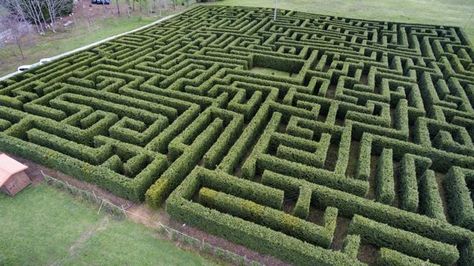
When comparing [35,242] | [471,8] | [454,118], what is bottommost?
[35,242]

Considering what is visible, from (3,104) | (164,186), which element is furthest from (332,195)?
(3,104)

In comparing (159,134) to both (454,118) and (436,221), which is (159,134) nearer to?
(436,221)

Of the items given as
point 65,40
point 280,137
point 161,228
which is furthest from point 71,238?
point 65,40

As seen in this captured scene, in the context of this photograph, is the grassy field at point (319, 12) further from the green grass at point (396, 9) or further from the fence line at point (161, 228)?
the fence line at point (161, 228)

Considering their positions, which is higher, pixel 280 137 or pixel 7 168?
pixel 280 137

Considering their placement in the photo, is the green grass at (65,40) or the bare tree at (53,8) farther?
the bare tree at (53,8)

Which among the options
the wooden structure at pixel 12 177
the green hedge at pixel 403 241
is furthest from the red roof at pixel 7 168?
the green hedge at pixel 403 241

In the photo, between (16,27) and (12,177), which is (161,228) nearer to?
(12,177)
